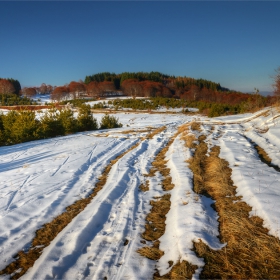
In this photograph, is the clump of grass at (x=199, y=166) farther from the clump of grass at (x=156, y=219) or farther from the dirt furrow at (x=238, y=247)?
the clump of grass at (x=156, y=219)

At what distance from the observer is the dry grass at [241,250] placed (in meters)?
2.68

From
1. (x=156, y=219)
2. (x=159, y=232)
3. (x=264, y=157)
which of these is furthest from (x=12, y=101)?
(x=159, y=232)

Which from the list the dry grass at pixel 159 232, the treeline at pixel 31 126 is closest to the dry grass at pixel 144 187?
the dry grass at pixel 159 232

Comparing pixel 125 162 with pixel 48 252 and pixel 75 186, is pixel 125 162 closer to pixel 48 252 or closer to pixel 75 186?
pixel 75 186

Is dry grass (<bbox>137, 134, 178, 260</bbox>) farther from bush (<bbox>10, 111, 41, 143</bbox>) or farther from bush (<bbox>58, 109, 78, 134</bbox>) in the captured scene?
bush (<bbox>58, 109, 78, 134</bbox>)

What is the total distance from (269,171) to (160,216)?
3.67 metres

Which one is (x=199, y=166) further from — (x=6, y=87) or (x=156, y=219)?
(x=6, y=87)

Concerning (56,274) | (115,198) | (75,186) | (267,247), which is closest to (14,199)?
(75,186)

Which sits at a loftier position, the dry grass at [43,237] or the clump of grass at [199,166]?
the clump of grass at [199,166]

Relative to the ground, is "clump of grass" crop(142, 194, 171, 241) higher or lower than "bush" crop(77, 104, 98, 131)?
lower

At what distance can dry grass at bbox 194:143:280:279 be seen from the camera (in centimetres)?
268

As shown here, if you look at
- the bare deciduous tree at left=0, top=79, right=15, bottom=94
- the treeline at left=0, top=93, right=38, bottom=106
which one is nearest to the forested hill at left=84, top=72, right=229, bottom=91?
the bare deciduous tree at left=0, top=79, right=15, bottom=94

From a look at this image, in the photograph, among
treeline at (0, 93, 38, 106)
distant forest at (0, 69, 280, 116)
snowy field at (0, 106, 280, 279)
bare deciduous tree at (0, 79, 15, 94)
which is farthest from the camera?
bare deciduous tree at (0, 79, 15, 94)

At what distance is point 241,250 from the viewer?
121 inches
